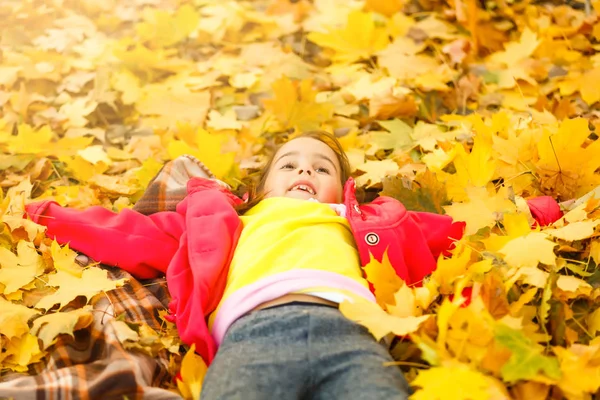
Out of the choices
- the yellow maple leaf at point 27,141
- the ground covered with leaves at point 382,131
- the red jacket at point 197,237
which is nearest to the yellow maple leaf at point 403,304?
the ground covered with leaves at point 382,131

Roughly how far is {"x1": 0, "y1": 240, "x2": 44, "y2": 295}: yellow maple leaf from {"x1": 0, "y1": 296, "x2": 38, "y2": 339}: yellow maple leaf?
8 centimetres

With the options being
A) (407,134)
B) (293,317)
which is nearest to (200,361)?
(293,317)

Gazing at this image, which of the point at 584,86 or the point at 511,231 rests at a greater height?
the point at 511,231

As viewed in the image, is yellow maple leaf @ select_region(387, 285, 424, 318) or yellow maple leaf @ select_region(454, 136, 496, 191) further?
yellow maple leaf @ select_region(454, 136, 496, 191)

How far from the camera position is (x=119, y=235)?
6.21ft

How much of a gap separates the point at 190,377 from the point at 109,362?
0.63 ft

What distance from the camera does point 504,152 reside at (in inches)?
82.0

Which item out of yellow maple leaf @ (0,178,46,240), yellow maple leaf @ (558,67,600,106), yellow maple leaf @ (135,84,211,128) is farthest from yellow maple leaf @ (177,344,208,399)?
yellow maple leaf @ (558,67,600,106)

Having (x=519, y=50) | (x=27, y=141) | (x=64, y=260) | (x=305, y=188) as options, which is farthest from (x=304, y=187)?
(x=519, y=50)

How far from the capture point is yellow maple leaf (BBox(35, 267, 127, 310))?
170cm

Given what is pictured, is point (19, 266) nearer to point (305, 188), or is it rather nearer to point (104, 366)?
point (104, 366)

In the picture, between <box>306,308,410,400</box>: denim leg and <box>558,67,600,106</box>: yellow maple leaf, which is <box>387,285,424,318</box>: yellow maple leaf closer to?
<box>306,308,410,400</box>: denim leg

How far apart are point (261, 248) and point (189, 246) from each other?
0.68 feet

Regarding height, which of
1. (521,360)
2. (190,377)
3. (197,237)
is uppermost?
(521,360)
